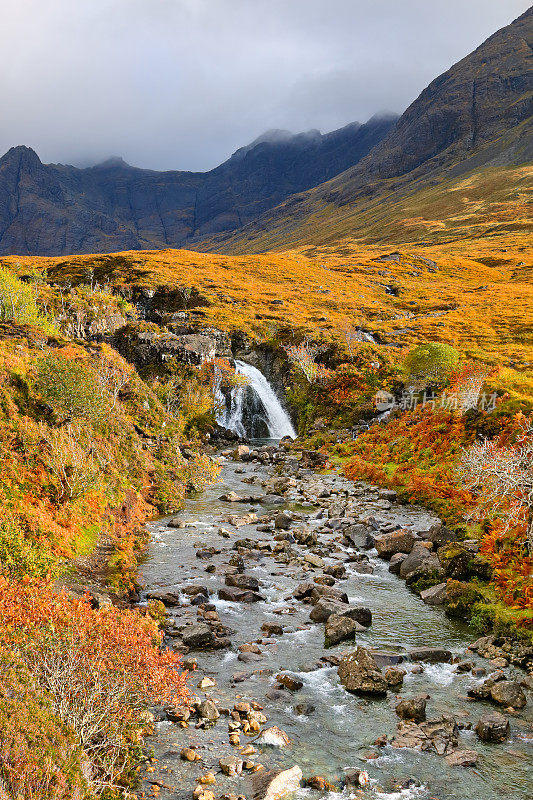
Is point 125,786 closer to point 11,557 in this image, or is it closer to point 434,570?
point 11,557

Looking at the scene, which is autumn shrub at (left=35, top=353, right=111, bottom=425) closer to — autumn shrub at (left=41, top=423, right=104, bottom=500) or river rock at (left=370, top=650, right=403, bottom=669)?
autumn shrub at (left=41, top=423, right=104, bottom=500)

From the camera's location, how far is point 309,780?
36.1 ft

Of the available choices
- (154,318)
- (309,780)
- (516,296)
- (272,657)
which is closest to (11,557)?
(272,657)

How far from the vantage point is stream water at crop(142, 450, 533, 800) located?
11.2 m

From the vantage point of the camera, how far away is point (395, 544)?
2567cm

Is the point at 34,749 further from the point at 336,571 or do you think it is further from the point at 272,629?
the point at 336,571

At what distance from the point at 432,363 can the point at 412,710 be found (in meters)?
40.4

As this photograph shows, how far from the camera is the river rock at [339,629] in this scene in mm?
17391

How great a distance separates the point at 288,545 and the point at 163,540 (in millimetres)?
6695

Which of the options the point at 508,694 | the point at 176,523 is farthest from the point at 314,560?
the point at 508,694

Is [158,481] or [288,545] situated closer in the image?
[288,545]

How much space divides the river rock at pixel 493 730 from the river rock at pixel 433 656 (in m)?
3.39

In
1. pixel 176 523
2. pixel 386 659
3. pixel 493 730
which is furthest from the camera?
pixel 176 523

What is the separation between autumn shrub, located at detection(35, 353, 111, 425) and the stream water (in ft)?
27.3
